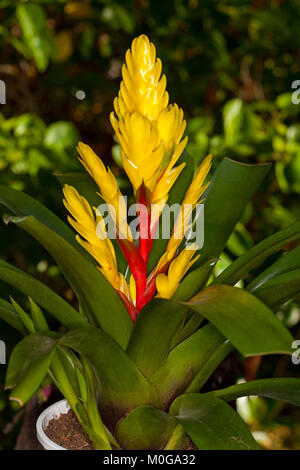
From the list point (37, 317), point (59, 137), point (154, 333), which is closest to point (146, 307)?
point (154, 333)

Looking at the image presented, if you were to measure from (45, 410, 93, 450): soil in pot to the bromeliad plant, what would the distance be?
42 mm

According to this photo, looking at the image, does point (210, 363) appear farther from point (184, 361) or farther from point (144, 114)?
point (144, 114)

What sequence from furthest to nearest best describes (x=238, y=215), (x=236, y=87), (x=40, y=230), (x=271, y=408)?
(x=236, y=87), (x=271, y=408), (x=238, y=215), (x=40, y=230)

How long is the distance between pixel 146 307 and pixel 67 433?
0.20m

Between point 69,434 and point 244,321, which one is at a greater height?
point 244,321

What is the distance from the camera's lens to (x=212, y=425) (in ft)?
1.46

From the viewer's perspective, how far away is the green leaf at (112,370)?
45 centimetres

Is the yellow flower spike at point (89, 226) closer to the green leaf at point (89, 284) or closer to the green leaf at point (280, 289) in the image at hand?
the green leaf at point (89, 284)

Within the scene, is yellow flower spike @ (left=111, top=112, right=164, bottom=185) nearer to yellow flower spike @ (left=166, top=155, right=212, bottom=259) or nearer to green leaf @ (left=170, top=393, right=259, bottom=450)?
yellow flower spike @ (left=166, top=155, right=212, bottom=259)

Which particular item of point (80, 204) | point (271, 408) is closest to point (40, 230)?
point (80, 204)

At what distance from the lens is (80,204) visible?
480 mm

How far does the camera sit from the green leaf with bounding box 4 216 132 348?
45 centimetres
